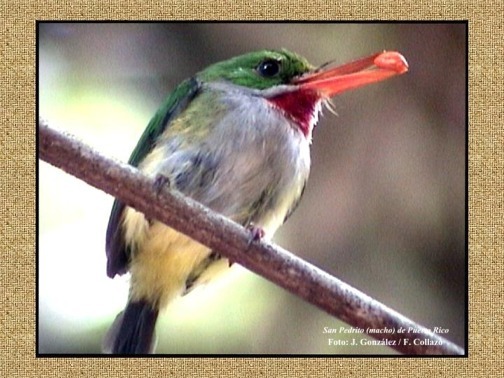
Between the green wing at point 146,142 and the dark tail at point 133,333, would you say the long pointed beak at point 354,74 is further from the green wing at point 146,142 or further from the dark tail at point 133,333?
the dark tail at point 133,333

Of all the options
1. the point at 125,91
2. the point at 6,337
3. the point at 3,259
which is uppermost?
the point at 125,91

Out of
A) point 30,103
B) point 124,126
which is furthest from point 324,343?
point 30,103

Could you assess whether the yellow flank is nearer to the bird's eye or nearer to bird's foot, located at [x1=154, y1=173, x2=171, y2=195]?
bird's foot, located at [x1=154, y1=173, x2=171, y2=195]

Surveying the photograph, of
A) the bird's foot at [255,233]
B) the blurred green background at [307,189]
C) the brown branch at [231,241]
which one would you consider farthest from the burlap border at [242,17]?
the bird's foot at [255,233]

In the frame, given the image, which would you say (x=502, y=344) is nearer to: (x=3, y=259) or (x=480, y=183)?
(x=480, y=183)

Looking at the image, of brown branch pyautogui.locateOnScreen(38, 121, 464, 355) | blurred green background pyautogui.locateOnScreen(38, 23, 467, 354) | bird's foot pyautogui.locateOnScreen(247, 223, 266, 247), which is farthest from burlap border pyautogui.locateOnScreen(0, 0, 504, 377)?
bird's foot pyautogui.locateOnScreen(247, 223, 266, 247)

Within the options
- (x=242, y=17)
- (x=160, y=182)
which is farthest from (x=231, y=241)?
(x=242, y=17)

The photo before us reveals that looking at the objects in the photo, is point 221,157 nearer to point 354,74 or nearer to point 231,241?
point 231,241
